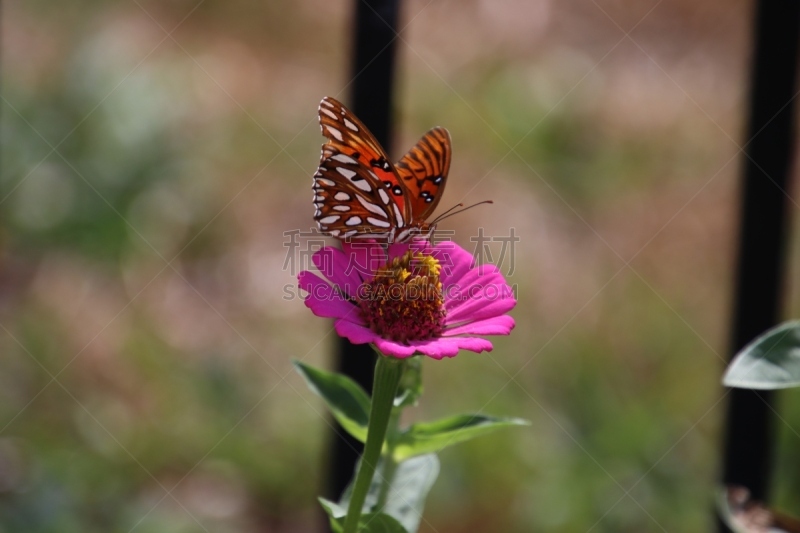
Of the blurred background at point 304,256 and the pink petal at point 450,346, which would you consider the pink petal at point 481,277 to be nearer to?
the pink petal at point 450,346

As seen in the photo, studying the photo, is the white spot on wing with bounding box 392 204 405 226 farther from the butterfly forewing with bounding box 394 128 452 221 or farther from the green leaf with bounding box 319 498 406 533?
the green leaf with bounding box 319 498 406 533

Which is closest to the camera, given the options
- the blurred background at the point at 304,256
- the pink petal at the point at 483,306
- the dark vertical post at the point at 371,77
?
the pink petal at the point at 483,306

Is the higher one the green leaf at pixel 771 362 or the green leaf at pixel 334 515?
the green leaf at pixel 771 362

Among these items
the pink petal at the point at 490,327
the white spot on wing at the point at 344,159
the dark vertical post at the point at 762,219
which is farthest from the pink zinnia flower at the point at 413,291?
the dark vertical post at the point at 762,219

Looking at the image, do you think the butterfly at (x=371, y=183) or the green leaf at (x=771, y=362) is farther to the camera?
the butterfly at (x=371, y=183)

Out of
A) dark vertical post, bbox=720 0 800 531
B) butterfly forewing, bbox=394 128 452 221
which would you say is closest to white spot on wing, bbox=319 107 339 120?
butterfly forewing, bbox=394 128 452 221

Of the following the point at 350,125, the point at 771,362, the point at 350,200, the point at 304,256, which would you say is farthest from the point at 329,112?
the point at 304,256

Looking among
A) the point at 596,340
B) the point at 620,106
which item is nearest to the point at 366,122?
the point at 596,340

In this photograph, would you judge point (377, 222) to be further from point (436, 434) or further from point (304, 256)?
point (304, 256)

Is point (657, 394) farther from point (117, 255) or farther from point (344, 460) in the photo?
point (117, 255)
